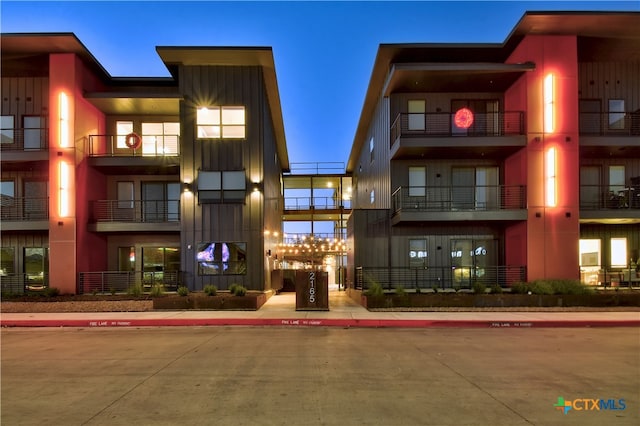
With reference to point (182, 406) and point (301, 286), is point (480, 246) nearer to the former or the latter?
point (301, 286)

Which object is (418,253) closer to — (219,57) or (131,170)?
(219,57)

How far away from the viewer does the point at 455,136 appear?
54.3ft

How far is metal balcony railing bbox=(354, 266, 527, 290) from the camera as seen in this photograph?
55.3 feet

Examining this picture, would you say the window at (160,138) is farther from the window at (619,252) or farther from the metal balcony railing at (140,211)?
the window at (619,252)

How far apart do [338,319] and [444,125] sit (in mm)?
10731

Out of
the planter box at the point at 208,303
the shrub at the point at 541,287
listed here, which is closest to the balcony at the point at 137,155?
the planter box at the point at 208,303

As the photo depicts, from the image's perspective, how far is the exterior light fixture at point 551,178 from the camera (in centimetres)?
→ 1579

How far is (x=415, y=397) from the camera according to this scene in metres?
5.48

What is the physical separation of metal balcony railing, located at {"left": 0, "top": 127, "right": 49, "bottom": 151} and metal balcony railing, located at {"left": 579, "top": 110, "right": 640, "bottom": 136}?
80.0 ft

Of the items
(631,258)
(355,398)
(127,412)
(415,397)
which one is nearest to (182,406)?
(127,412)

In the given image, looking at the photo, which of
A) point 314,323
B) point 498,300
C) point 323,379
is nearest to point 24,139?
point 314,323

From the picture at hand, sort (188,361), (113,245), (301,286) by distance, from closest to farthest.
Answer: (188,361) < (301,286) < (113,245)

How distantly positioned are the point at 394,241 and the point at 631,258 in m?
10.9

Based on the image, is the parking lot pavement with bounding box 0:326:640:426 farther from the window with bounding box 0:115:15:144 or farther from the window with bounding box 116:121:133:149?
the window with bounding box 0:115:15:144
